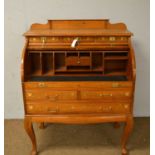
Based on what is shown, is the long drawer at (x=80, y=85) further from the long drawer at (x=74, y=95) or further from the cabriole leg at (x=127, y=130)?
the cabriole leg at (x=127, y=130)

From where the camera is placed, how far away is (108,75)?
7.23 feet

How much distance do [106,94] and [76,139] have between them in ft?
2.61

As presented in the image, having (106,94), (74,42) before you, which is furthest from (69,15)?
(106,94)

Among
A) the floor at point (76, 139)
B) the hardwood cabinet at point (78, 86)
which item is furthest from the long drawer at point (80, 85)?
the floor at point (76, 139)

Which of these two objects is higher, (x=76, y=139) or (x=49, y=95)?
(x=49, y=95)

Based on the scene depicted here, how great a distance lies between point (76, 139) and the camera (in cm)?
249

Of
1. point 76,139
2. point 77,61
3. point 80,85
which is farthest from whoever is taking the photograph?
point 76,139

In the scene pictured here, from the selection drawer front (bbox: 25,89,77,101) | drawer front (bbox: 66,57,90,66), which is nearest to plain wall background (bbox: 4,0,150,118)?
drawer front (bbox: 66,57,90,66)

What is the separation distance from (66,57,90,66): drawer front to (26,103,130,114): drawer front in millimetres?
396

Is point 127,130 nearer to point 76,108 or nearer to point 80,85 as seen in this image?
point 76,108

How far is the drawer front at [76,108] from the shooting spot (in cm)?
202

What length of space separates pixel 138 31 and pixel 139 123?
3.87 ft

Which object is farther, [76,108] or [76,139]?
[76,139]

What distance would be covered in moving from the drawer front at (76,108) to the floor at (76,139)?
534mm
